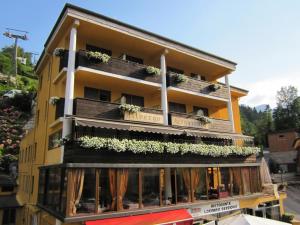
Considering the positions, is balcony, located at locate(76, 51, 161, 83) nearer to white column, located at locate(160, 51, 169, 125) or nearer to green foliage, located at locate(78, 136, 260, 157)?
white column, located at locate(160, 51, 169, 125)

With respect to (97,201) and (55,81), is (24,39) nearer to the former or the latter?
(55,81)

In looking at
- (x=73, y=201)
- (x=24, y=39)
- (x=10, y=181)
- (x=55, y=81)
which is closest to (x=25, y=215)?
(x=10, y=181)

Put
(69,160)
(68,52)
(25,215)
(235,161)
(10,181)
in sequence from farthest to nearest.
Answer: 1. (10,181)
2. (25,215)
3. (235,161)
4. (68,52)
5. (69,160)

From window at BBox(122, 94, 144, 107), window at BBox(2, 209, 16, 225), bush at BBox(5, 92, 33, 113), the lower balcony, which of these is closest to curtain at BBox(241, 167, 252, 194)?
the lower balcony

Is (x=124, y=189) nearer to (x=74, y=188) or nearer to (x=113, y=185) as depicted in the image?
(x=113, y=185)

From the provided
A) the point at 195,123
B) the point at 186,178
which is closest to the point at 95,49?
the point at 195,123

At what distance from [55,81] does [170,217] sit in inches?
485

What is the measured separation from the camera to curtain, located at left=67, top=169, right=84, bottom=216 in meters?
11.9

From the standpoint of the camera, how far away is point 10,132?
46750mm

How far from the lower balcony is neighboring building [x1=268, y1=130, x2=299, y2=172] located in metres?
38.2

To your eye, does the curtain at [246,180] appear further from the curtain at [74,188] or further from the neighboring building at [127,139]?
the curtain at [74,188]

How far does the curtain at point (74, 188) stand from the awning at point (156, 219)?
1036 millimetres

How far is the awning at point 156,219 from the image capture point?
12469 millimetres

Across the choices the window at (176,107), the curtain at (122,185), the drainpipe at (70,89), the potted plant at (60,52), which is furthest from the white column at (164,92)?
the potted plant at (60,52)
